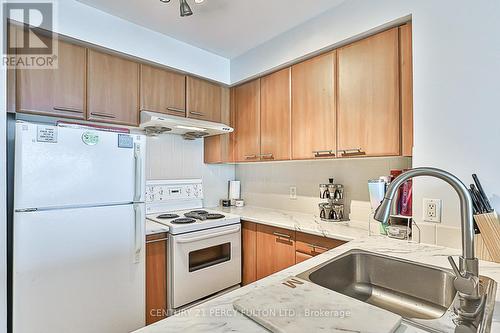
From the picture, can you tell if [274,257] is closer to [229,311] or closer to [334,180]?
[334,180]

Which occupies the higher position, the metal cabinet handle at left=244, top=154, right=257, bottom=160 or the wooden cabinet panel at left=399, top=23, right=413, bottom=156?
the wooden cabinet panel at left=399, top=23, right=413, bottom=156

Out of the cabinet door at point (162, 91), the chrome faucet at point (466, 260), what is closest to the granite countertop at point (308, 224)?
the chrome faucet at point (466, 260)

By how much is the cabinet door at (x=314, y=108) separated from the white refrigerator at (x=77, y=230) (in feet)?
4.00

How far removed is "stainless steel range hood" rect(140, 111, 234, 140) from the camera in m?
2.07

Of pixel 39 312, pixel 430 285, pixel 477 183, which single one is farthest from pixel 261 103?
pixel 39 312

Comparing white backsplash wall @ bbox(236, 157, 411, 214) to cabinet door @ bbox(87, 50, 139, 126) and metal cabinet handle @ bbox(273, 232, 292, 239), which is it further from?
cabinet door @ bbox(87, 50, 139, 126)

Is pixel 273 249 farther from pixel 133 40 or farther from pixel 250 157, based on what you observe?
pixel 133 40

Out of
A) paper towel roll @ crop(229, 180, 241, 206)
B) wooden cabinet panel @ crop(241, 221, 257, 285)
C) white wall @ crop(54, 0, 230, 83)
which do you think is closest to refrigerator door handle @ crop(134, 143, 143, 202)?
white wall @ crop(54, 0, 230, 83)

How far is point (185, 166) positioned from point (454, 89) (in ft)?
7.44

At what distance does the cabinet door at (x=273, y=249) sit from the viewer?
6.50 feet

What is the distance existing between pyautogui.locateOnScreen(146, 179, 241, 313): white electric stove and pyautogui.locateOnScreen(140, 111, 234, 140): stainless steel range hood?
0.50m

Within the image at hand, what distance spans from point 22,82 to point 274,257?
2.10m

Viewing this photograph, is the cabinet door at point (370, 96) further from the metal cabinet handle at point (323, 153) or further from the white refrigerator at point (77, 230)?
the white refrigerator at point (77, 230)

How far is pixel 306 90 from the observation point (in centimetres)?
209
